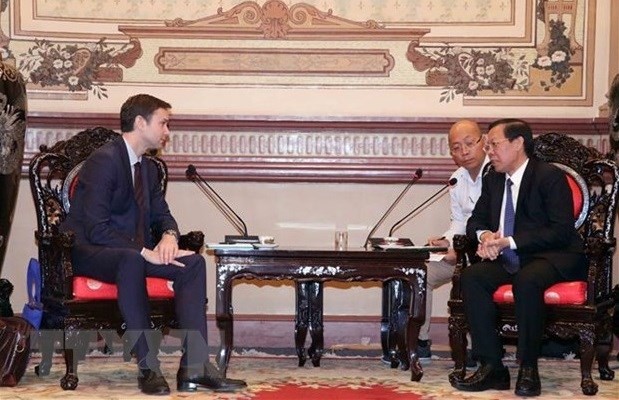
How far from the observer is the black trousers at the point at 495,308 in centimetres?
428

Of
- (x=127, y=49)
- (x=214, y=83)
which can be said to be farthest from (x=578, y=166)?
(x=127, y=49)

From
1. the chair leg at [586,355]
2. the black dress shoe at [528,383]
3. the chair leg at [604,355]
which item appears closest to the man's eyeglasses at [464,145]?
the chair leg at [604,355]

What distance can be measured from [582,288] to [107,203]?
2.00m

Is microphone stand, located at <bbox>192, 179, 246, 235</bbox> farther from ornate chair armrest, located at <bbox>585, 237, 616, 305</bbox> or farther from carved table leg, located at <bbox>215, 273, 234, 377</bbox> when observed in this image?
ornate chair armrest, located at <bbox>585, 237, 616, 305</bbox>

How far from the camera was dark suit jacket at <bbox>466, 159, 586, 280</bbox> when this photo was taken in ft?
14.6

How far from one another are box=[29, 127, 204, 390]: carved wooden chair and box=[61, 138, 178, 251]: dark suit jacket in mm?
110

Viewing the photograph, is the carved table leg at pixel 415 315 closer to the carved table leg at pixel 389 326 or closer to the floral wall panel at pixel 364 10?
the carved table leg at pixel 389 326

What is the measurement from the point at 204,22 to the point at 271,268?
1.72 m

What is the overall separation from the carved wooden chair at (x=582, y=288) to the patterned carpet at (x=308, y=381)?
173 millimetres

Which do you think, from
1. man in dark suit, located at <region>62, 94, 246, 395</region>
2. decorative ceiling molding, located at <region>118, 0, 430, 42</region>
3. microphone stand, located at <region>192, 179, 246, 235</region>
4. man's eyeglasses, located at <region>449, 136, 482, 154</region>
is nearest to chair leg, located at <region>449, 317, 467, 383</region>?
man in dark suit, located at <region>62, 94, 246, 395</region>

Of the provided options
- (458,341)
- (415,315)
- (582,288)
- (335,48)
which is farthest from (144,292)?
(335,48)

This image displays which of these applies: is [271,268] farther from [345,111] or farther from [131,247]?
[345,111]

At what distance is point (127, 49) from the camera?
570 cm

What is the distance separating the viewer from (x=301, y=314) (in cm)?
525
